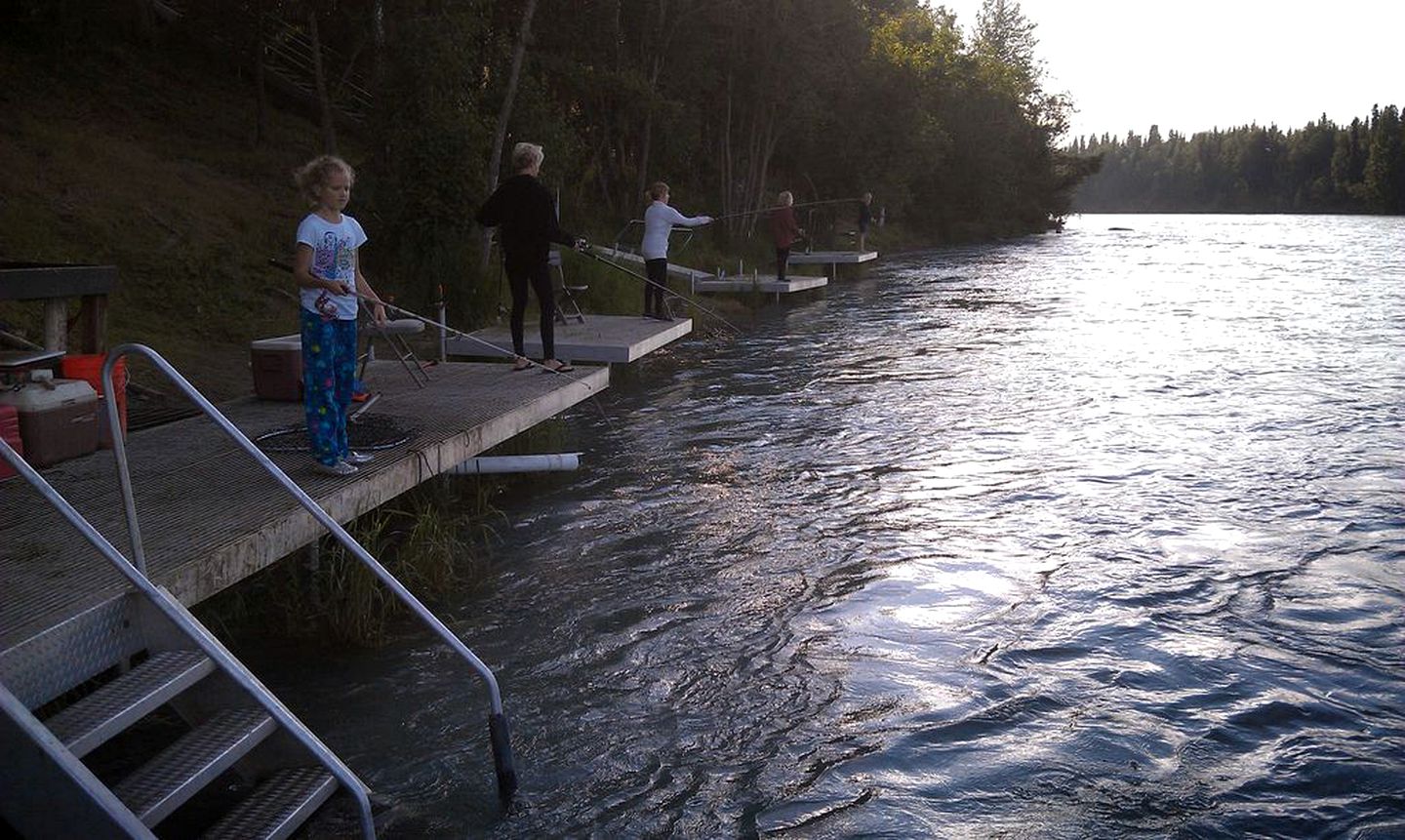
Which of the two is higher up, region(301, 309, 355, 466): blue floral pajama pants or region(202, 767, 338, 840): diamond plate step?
region(301, 309, 355, 466): blue floral pajama pants

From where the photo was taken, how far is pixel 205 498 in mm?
6484

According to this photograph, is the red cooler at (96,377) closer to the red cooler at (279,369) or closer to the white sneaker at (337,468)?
the white sneaker at (337,468)

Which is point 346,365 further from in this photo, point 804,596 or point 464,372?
point 464,372

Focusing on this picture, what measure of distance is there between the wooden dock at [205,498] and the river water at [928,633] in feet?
2.65

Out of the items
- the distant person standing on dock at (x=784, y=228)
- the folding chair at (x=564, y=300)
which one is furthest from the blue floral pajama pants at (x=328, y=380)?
the distant person standing on dock at (x=784, y=228)

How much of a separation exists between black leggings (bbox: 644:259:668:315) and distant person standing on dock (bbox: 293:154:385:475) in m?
9.07

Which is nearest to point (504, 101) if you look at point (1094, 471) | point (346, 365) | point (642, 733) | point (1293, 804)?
point (1094, 471)

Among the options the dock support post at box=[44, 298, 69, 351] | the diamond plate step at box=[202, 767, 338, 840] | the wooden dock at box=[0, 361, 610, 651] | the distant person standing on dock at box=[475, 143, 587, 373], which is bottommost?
the diamond plate step at box=[202, 767, 338, 840]

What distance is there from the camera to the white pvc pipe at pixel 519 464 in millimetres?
9547

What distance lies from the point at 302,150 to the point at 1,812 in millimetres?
20583

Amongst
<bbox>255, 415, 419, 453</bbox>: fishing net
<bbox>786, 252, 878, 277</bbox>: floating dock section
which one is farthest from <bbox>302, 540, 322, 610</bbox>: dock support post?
<bbox>786, 252, 878, 277</bbox>: floating dock section

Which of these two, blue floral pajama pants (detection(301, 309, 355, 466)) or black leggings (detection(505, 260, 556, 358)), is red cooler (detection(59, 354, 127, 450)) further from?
black leggings (detection(505, 260, 556, 358))

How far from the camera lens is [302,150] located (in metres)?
22.8

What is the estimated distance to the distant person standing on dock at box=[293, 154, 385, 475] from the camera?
6551 millimetres
